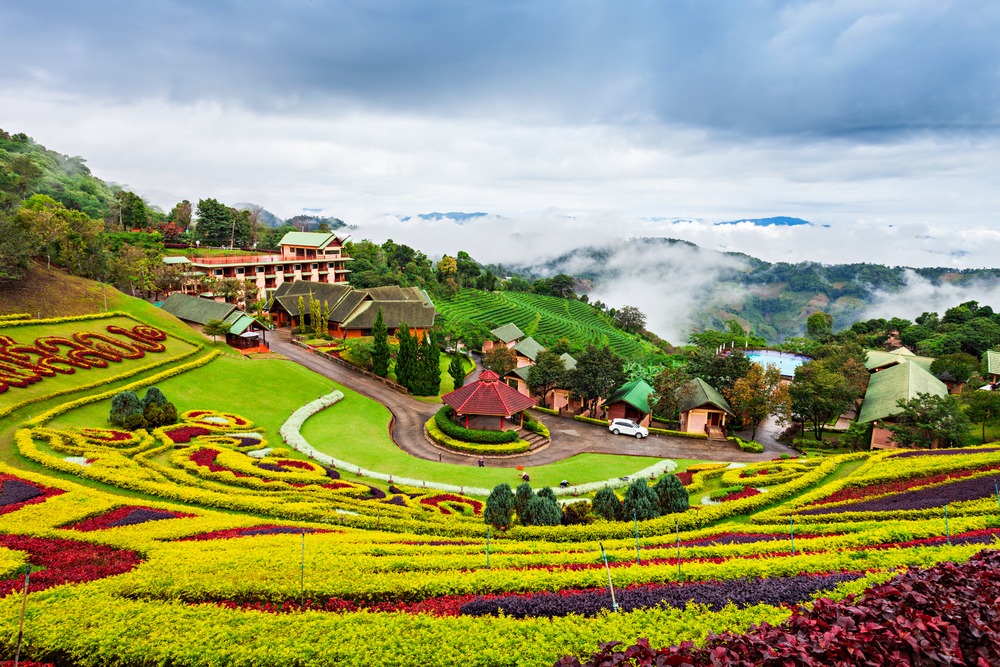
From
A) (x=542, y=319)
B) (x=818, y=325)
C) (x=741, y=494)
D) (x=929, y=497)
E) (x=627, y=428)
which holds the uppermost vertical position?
(x=818, y=325)

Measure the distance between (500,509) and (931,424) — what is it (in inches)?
1053

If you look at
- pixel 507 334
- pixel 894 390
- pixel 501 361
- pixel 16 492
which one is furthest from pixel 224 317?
pixel 894 390

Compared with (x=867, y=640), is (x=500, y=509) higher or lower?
lower

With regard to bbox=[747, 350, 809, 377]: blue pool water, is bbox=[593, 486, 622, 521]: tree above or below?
below

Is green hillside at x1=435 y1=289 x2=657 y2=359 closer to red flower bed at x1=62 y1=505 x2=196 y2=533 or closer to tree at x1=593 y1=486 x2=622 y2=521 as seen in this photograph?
tree at x1=593 y1=486 x2=622 y2=521

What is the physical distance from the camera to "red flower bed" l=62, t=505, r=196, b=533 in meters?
15.8

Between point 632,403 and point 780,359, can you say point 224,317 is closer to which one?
Answer: point 632,403

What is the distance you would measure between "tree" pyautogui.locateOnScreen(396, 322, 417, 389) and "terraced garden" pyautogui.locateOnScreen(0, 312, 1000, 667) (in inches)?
650

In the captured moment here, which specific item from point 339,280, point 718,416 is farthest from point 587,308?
point 718,416

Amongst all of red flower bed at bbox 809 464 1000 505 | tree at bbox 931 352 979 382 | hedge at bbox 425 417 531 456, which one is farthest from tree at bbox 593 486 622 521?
tree at bbox 931 352 979 382

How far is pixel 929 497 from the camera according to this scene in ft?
61.1

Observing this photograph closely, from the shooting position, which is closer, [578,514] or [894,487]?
[578,514]

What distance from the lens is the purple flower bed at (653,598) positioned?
399 inches

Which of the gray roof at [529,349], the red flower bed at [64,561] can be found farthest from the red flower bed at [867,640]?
the gray roof at [529,349]
